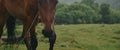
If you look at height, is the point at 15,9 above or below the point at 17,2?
below

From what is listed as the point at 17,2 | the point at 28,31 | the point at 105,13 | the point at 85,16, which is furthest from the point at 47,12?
the point at 85,16

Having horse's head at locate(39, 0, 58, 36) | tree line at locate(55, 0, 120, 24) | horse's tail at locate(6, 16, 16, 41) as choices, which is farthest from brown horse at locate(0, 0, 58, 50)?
tree line at locate(55, 0, 120, 24)

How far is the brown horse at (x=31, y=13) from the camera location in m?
7.33

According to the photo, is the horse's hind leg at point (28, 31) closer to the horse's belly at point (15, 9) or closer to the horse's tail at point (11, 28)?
the horse's belly at point (15, 9)

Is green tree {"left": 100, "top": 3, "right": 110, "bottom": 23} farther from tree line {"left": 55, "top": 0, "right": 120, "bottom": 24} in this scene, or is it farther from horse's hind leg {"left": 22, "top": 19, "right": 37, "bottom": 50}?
horse's hind leg {"left": 22, "top": 19, "right": 37, "bottom": 50}

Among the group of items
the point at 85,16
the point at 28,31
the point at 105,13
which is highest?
the point at 28,31

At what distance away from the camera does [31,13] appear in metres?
8.18

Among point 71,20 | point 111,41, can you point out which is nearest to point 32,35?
point 111,41

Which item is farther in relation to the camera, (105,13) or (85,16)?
(85,16)

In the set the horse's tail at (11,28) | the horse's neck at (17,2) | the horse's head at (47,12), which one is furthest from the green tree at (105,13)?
the horse's head at (47,12)

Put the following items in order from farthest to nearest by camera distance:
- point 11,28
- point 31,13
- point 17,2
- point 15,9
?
point 11,28 → point 15,9 → point 17,2 → point 31,13

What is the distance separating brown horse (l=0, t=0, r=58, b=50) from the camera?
733cm

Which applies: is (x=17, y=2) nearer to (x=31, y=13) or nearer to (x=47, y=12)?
(x=31, y=13)

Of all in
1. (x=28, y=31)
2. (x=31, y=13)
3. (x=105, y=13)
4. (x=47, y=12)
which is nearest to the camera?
(x=47, y=12)
